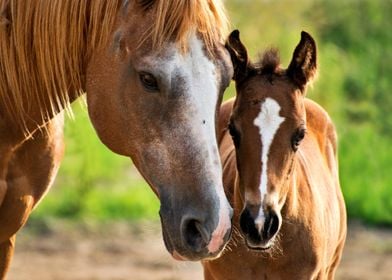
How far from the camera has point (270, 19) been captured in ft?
43.9

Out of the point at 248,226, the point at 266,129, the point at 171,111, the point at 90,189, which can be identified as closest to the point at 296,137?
the point at 266,129

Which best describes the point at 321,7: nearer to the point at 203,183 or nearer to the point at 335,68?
the point at 335,68

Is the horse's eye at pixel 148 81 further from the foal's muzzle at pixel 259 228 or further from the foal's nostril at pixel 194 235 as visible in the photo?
the foal's muzzle at pixel 259 228

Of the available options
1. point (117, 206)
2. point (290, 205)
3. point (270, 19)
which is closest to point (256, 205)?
point (290, 205)

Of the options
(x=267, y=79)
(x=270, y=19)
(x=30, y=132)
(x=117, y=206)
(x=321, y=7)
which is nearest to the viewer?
(x=30, y=132)

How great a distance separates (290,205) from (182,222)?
140cm

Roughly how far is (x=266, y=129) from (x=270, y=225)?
0.45 m

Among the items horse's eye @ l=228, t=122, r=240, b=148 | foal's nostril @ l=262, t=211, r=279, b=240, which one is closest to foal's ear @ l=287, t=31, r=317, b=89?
horse's eye @ l=228, t=122, r=240, b=148

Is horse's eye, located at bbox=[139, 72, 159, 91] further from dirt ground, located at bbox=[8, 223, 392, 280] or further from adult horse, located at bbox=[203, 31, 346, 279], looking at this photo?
dirt ground, located at bbox=[8, 223, 392, 280]

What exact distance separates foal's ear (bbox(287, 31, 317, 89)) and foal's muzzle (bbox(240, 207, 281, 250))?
77 centimetres

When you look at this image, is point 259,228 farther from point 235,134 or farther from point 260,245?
point 235,134

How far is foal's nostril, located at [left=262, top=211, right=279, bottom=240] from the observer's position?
4336 millimetres

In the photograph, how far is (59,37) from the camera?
3.98 m

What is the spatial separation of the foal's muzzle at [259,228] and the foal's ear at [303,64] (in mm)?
770
